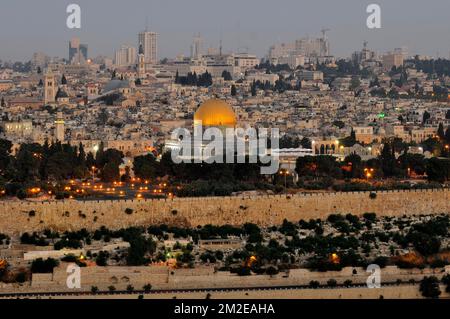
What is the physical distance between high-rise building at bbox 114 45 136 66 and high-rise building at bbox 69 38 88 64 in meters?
2.80

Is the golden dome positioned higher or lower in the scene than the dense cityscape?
higher

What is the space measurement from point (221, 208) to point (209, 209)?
279 millimetres

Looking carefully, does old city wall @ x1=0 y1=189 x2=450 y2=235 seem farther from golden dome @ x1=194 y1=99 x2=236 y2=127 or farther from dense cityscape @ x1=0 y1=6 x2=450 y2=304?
golden dome @ x1=194 y1=99 x2=236 y2=127

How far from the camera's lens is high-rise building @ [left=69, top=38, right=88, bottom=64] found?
136375 millimetres

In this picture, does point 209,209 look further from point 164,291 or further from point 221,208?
point 164,291

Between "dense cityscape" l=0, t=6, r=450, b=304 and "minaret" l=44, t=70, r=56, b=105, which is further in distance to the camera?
"minaret" l=44, t=70, r=56, b=105

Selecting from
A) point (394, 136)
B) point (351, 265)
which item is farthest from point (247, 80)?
point (351, 265)

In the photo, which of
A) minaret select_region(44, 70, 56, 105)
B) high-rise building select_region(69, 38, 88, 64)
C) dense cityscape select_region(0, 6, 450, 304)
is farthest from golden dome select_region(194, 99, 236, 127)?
high-rise building select_region(69, 38, 88, 64)

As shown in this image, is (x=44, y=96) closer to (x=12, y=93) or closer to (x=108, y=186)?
(x=12, y=93)

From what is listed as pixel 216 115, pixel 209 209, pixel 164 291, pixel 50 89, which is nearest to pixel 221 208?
pixel 209 209
